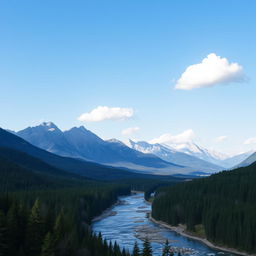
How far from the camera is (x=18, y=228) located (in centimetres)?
7925

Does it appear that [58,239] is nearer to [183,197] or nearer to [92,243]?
[92,243]

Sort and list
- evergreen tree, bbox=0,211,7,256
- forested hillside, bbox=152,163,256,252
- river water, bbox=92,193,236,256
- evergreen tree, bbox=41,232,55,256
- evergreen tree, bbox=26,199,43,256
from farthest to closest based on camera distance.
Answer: forested hillside, bbox=152,163,256,252
river water, bbox=92,193,236,256
evergreen tree, bbox=26,199,43,256
evergreen tree, bbox=0,211,7,256
evergreen tree, bbox=41,232,55,256

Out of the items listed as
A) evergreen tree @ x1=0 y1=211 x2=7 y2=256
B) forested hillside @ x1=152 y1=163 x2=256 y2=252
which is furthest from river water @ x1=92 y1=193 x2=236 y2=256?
evergreen tree @ x1=0 y1=211 x2=7 y2=256

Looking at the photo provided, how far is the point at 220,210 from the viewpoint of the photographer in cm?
14462

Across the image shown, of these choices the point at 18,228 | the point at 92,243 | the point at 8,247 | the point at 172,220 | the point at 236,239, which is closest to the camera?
the point at 8,247

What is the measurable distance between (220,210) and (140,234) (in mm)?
31432

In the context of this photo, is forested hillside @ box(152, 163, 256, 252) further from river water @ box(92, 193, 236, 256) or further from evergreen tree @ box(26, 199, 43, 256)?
evergreen tree @ box(26, 199, 43, 256)

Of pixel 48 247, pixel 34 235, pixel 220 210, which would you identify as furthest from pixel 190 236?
pixel 48 247

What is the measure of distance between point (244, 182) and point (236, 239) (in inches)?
2429

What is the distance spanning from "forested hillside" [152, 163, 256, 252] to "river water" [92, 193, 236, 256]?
7082 mm

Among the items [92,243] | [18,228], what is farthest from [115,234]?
[18,228]

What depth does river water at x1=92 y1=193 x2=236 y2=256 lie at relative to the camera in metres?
121

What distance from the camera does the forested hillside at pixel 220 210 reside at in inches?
4909

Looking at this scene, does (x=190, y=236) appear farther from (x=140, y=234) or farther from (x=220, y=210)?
(x=140, y=234)
